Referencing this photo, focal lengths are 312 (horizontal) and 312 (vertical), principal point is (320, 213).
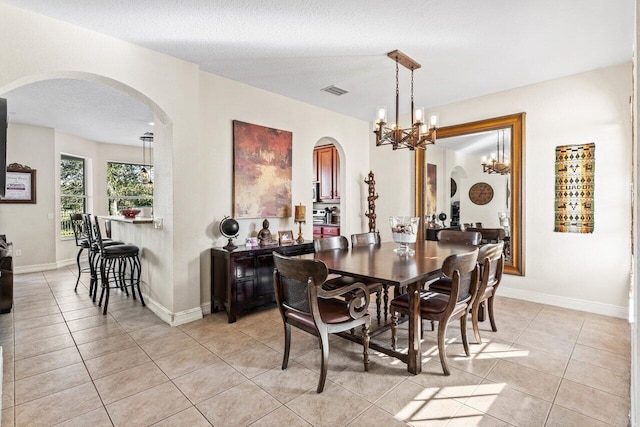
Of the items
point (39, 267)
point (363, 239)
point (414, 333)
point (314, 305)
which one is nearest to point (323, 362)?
point (314, 305)

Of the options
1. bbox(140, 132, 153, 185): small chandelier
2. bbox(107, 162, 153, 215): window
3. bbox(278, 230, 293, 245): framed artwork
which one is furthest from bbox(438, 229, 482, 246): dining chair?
bbox(107, 162, 153, 215): window

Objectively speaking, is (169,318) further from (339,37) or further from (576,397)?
(576,397)

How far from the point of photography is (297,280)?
6.79 ft

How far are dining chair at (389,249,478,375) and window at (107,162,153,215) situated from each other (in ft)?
23.3

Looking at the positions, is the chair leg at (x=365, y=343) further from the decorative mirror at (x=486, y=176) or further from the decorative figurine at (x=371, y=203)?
the decorative figurine at (x=371, y=203)

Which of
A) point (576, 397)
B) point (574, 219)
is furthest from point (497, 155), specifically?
point (576, 397)

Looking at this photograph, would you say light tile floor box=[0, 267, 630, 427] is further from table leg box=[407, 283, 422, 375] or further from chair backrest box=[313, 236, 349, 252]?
chair backrest box=[313, 236, 349, 252]

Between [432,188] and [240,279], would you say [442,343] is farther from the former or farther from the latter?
[432,188]

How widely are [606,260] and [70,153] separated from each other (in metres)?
8.95

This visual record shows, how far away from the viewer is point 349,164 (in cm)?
539

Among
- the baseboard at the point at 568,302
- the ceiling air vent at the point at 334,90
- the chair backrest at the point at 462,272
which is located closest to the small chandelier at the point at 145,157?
the ceiling air vent at the point at 334,90

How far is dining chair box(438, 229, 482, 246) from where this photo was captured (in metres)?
3.62

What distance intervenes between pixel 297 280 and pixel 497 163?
357 cm

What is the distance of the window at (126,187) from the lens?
285 inches
